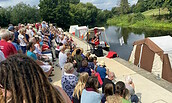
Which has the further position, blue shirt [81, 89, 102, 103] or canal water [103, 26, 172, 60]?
canal water [103, 26, 172, 60]

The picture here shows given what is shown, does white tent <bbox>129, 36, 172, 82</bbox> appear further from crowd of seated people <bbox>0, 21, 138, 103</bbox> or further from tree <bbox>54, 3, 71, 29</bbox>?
tree <bbox>54, 3, 71, 29</bbox>

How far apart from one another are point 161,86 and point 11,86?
5734 mm

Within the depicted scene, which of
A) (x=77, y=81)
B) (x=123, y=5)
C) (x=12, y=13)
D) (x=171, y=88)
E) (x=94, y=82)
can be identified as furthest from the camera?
(x=123, y=5)

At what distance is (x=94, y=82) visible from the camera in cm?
294

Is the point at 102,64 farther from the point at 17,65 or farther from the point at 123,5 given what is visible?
the point at 123,5

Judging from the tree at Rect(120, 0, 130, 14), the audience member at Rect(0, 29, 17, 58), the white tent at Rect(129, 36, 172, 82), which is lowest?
the white tent at Rect(129, 36, 172, 82)

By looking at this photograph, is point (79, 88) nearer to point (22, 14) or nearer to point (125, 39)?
point (125, 39)

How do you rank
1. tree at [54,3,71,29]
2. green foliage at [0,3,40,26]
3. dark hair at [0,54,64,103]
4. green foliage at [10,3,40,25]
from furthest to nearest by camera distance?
1. tree at [54,3,71,29]
2. green foliage at [10,3,40,25]
3. green foliage at [0,3,40,26]
4. dark hair at [0,54,64,103]

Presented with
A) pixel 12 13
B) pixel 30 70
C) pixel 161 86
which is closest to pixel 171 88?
pixel 161 86

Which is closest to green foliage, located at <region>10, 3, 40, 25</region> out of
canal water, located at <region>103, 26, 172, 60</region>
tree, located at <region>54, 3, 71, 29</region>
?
tree, located at <region>54, 3, 71, 29</region>

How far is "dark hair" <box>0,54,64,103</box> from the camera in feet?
2.79

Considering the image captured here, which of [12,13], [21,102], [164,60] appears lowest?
[164,60]

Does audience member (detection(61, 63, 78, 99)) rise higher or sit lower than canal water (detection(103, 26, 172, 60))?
higher

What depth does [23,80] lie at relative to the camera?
852 millimetres
